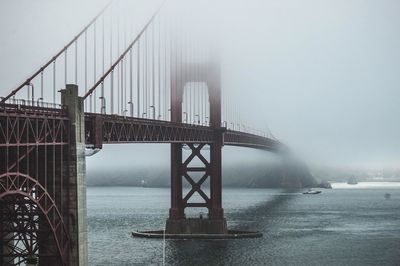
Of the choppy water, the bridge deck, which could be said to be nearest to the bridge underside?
the bridge deck

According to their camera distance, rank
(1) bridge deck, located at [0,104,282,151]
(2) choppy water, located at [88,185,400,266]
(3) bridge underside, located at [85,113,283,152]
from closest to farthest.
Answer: (1) bridge deck, located at [0,104,282,151]
(3) bridge underside, located at [85,113,283,152]
(2) choppy water, located at [88,185,400,266]

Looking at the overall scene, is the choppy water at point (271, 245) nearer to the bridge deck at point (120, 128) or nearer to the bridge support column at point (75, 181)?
the bridge deck at point (120, 128)

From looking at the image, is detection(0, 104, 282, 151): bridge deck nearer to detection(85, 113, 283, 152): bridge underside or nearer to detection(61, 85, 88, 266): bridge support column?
detection(85, 113, 283, 152): bridge underside

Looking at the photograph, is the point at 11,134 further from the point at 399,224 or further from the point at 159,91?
the point at 399,224

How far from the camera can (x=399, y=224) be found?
381ft

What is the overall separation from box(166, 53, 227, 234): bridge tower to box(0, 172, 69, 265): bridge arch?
3987 centimetres

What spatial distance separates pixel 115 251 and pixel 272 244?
1747 centimetres

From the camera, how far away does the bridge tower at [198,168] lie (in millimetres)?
84750

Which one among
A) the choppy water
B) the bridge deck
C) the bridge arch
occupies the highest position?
the bridge deck

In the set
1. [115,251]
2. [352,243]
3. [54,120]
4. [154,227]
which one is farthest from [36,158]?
[154,227]

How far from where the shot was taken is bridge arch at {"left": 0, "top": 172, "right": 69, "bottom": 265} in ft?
131

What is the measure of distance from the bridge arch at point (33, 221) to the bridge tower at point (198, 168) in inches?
1570

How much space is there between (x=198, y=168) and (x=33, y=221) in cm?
4687

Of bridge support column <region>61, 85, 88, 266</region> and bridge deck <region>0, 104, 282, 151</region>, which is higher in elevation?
bridge deck <region>0, 104, 282, 151</region>
